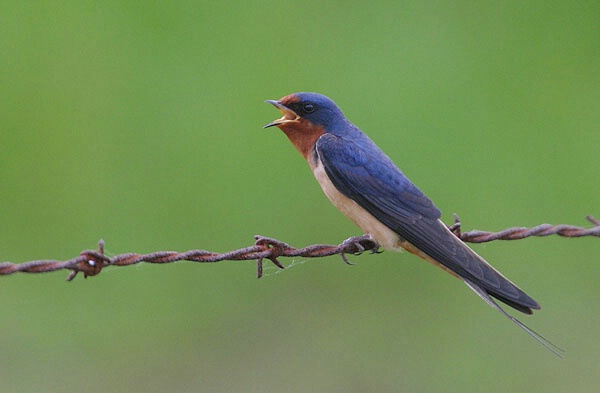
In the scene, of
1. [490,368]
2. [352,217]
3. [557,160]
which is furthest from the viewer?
[557,160]

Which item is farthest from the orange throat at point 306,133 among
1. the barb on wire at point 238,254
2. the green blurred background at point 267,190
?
the green blurred background at point 267,190

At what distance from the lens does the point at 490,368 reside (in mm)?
6266

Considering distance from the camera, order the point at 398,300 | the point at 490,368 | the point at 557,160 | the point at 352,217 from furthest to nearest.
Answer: the point at 557,160
the point at 398,300
the point at 490,368
the point at 352,217

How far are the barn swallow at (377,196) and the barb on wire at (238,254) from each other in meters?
0.10

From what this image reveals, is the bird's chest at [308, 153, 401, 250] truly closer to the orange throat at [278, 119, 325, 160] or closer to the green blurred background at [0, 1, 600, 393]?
the orange throat at [278, 119, 325, 160]

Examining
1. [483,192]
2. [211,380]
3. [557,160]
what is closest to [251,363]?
[211,380]

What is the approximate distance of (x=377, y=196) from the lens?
14.1 feet

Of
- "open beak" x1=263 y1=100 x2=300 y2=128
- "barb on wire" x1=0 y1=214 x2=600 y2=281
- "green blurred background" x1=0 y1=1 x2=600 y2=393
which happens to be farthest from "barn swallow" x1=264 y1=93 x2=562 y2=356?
"green blurred background" x1=0 y1=1 x2=600 y2=393

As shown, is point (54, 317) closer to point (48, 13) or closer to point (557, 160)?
point (48, 13)

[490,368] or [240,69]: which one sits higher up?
[240,69]

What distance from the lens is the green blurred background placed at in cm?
636

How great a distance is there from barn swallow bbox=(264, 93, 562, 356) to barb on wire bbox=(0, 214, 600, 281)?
0.34ft

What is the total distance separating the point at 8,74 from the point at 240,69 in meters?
1.51

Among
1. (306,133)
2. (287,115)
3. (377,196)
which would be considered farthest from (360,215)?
(287,115)
